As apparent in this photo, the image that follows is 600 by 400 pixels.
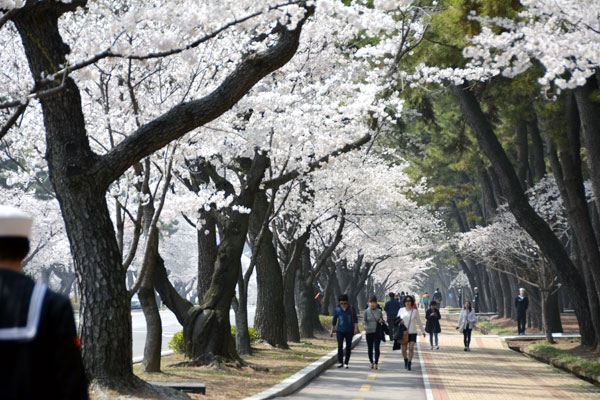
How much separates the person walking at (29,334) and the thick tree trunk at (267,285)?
1733 cm

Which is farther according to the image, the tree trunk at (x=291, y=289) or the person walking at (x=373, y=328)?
the tree trunk at (x=291, y=289)

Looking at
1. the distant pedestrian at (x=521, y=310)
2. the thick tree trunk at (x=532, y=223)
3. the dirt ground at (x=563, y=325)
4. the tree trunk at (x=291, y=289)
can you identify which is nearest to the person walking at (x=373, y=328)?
the thick tree trunk at (x=532, y=223)

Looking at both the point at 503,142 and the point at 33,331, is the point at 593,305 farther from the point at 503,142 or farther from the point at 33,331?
the point at 33,331

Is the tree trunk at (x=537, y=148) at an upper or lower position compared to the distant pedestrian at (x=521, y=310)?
upper

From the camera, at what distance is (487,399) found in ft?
38.3

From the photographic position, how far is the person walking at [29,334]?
7.72 feet

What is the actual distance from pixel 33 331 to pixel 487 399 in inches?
410

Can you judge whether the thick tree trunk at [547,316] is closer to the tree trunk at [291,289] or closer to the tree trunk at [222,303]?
the tree trunk at [291,289]

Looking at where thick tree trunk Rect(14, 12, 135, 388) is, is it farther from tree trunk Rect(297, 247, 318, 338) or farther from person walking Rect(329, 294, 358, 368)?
tree trunk Rect(297, 247, 318, 338)

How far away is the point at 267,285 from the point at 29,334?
18.0 metres

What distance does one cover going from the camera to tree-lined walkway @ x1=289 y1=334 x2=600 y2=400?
12345mm

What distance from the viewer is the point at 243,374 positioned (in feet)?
46.7

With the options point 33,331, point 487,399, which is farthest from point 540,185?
point 33,331

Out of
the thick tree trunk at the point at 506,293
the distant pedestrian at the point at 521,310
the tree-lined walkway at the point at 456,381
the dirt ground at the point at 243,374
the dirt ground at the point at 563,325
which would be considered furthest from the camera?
the thick tree trunk at the point at 506,293
